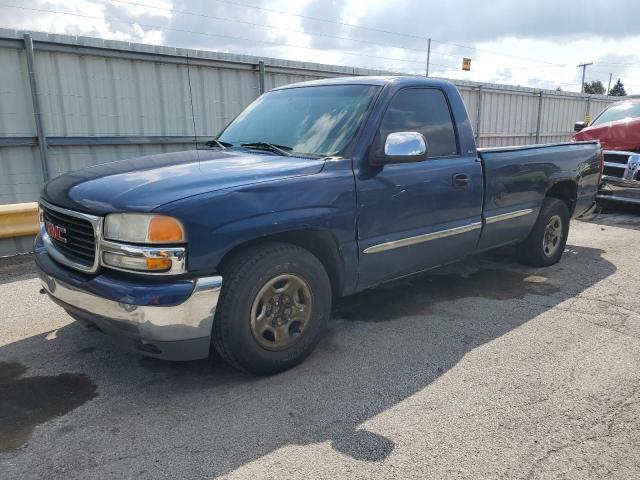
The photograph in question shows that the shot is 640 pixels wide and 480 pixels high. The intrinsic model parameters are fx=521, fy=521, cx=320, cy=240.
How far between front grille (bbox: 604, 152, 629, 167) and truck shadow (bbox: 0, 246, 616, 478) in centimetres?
520

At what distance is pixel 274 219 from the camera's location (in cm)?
308

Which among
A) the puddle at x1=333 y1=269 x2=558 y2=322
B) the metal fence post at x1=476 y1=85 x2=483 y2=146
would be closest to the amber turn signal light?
the puddle at x1=333 y1=269 x2=558 y2=322

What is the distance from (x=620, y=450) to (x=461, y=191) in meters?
2.28

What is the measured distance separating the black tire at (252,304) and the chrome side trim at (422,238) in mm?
507

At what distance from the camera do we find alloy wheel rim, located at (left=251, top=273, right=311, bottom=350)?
3.16 meters

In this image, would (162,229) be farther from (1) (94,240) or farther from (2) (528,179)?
(2) (528,179)

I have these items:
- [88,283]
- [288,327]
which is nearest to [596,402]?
[288,327]

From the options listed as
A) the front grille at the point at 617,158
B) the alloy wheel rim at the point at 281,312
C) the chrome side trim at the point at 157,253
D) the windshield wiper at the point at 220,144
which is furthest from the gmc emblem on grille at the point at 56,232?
the front grille at the point at 617,158

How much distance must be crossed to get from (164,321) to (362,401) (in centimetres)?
122

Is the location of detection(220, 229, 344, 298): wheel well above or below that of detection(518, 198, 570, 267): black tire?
above

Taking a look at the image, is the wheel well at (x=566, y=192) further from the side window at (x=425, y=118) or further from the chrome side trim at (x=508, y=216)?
the side window at (x=425, y=118)

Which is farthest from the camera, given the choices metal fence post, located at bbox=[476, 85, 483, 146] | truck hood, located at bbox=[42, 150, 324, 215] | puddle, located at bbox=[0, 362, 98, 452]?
metal fence post, located at bbox=[476, 85, 483, 146]

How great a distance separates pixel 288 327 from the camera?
10.9 feet

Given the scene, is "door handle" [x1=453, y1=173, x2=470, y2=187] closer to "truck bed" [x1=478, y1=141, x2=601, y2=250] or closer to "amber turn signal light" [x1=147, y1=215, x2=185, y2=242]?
"truck bed" [x1=478, y1=141, x2=601, y2=250]
